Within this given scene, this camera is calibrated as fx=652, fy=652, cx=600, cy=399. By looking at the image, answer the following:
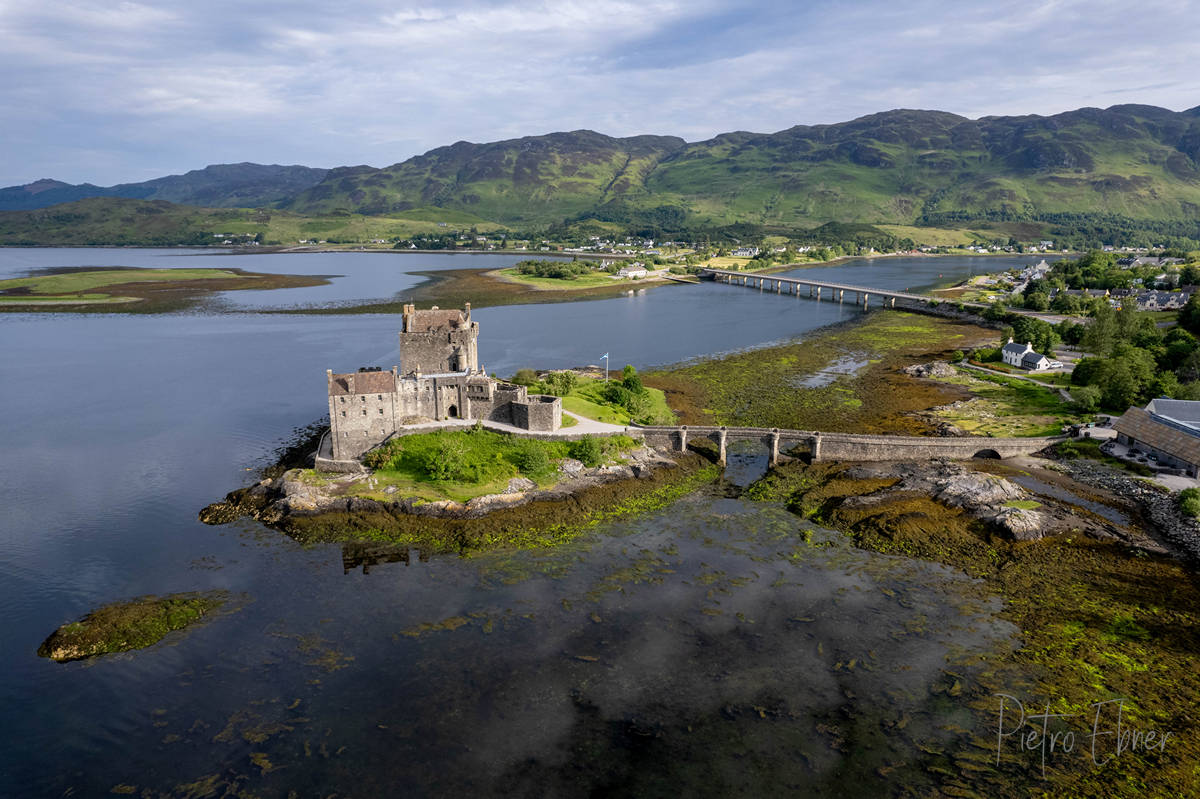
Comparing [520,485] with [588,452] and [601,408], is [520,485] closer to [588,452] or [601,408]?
[588,452]

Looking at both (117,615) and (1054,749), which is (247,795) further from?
(1054,749)

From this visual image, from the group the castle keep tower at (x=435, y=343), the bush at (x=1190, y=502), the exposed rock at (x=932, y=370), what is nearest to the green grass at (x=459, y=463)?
the castle keep tower at (x=435, y=343)

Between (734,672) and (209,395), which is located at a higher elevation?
(209,395)

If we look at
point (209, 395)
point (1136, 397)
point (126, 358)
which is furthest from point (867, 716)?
point (126, 358)

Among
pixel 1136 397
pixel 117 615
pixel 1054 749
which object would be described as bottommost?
pixel 1054 749

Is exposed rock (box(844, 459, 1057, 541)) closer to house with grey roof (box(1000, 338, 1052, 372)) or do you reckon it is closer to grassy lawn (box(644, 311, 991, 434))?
grassy lawn (box(644, 311, 991, 434))

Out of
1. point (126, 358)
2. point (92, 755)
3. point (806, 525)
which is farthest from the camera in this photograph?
point (126, 358)
